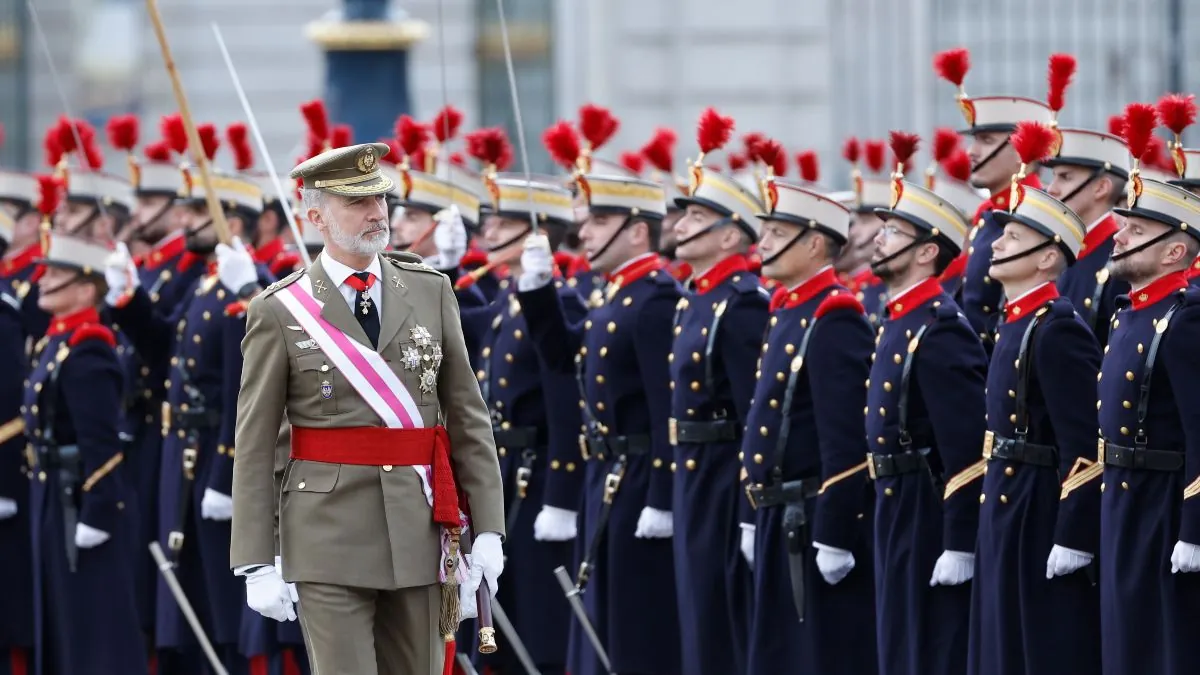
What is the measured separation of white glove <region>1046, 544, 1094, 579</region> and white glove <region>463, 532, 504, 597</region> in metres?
1.89

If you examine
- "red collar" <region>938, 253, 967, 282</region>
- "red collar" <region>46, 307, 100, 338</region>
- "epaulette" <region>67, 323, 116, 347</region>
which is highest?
"red collar" <region>938, 253, 967, 282</region>

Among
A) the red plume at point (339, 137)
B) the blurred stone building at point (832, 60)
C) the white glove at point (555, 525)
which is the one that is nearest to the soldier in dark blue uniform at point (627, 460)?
the white glove at point (555, 525)

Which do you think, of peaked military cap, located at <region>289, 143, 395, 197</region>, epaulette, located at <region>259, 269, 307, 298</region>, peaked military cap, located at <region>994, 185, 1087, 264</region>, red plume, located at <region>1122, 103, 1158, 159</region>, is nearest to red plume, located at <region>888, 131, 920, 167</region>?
peaked military cap, located at <region>994, 185, 1087, 264</region>

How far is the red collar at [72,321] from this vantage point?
35.1 ft

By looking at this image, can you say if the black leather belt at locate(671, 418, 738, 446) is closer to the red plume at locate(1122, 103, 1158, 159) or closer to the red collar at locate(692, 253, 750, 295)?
the red collar at locate(692, 253, 750, 295)

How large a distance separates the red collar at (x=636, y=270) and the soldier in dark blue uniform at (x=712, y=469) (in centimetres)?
52

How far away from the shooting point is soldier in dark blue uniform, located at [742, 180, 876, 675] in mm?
8875

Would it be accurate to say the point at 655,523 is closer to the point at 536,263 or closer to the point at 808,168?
the point at 536,263

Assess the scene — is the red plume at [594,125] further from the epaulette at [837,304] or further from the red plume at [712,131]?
the epaulette at [837,304]

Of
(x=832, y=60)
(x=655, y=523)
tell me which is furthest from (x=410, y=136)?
(x=832, y=60)

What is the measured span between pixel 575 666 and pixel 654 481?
2.69 ft

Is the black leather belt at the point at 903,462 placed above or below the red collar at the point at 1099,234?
below

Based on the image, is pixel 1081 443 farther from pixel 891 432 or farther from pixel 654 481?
pixel 654 481

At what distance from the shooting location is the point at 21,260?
1330 centimetres
